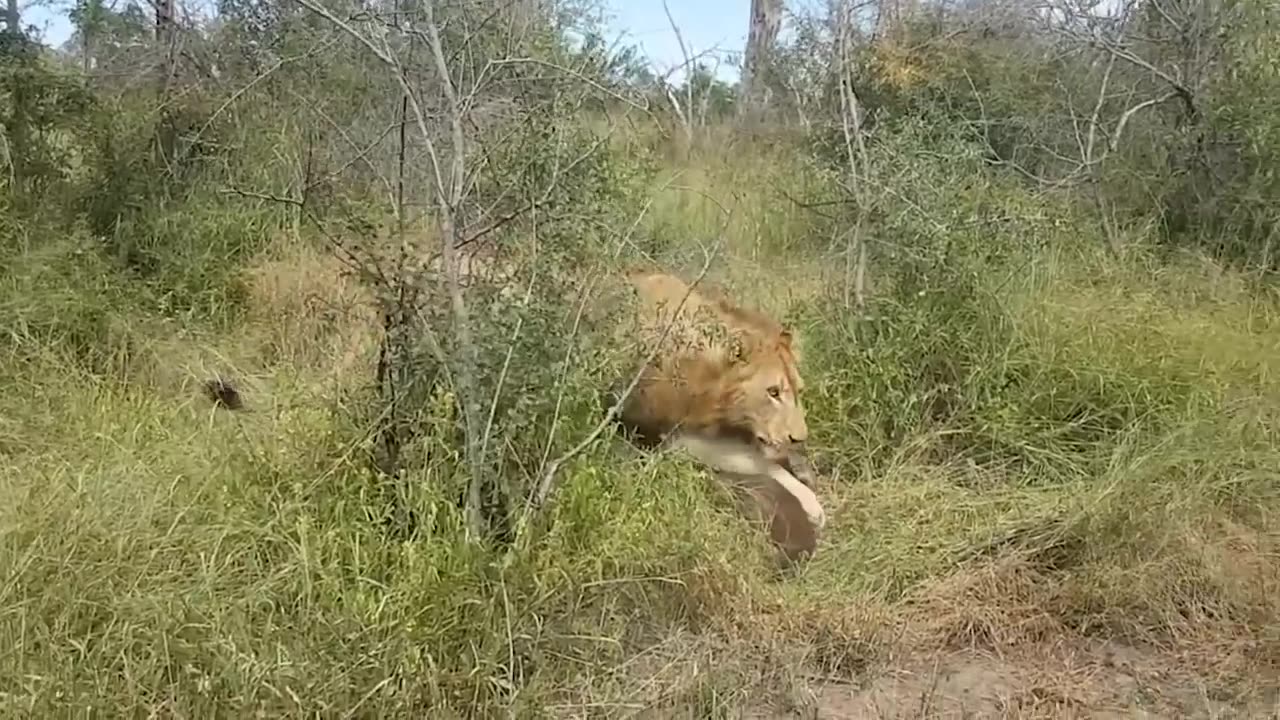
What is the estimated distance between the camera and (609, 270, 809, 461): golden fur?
3340 mm

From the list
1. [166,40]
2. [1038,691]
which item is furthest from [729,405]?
[166,40]

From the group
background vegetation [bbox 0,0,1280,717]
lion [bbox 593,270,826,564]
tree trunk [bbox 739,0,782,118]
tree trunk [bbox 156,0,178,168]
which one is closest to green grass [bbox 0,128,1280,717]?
background vegetation [bbox 0,0,1280,717]

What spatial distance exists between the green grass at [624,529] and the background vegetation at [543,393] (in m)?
0.01

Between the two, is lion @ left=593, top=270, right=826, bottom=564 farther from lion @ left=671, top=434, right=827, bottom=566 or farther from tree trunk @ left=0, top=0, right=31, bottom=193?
tree trunk @ left=0, top=0, right=31, bottom=193

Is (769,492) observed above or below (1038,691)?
above

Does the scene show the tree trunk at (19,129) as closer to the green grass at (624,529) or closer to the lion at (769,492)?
the green grass at (624,529)

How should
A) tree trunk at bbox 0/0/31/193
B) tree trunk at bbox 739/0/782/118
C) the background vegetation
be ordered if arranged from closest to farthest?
1. the background vegetation
2. tree trunk at bbox 0/0/31/193
3. tree trunk at bbox 739/0/782/118

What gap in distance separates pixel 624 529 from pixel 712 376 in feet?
2.45

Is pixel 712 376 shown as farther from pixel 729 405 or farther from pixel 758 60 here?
pixel 758 60

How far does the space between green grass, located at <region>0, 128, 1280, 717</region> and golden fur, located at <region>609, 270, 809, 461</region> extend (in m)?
0.22

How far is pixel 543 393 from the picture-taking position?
280 cm

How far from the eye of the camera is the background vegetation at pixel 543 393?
100 inches

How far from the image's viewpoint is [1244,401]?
389 centimetres

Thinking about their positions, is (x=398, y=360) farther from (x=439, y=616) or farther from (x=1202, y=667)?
(x=1202, y=667)
